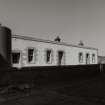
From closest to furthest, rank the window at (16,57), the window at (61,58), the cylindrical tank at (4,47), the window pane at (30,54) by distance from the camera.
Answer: the cylindrical tank at (4,47)
the window at (16,57)
the window pane at (30,54)
the window at (61,58)

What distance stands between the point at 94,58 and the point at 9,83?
62.0ft

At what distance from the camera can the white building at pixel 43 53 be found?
12797mm

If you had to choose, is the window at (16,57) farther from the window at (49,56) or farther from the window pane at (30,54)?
the window at (49,56)

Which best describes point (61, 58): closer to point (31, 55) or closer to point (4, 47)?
point (31, 55)

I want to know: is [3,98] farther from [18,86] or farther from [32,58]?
[32,58]

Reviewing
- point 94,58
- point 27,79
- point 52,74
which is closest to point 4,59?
point 27,79

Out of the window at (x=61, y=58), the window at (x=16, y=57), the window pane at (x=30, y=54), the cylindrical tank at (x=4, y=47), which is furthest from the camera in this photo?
the window at (x=61, y=58)

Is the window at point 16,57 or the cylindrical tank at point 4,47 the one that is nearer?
the cylindrical tank at point 4,47

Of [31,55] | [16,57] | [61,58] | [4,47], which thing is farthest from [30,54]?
[4,47]

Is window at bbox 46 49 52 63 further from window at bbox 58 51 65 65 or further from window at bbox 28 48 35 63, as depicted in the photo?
window at bbox 28 48 35 63

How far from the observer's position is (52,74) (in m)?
7.48

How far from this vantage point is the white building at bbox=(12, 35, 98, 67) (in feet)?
42.0

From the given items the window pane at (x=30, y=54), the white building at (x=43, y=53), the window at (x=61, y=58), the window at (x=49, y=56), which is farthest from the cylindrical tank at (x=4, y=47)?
the window at (x=61, y=58)

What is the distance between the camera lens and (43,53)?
14773 millimetres
